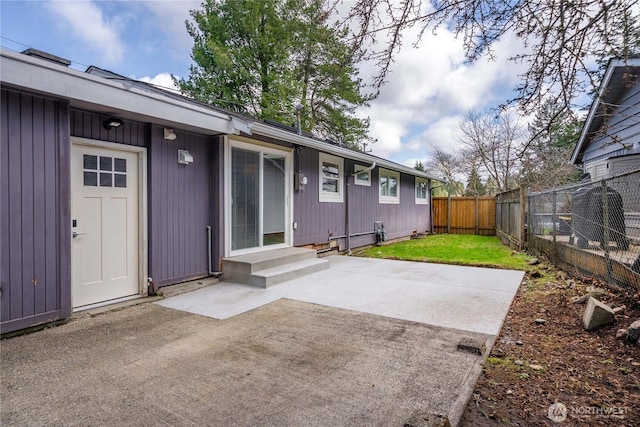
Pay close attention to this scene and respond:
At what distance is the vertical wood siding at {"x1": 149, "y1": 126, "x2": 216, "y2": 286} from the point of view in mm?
4555

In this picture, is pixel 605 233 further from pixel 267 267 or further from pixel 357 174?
pixel 357 174

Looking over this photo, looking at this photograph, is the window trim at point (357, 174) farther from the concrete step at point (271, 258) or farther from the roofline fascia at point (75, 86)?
the roofline fascia at point (75, 86)

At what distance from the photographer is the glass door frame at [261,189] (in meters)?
5.44

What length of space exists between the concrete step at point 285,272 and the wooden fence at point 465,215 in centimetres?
1041

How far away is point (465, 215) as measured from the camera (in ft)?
48.7

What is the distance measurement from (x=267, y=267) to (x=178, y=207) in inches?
66.3

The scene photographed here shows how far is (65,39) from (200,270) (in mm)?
6234

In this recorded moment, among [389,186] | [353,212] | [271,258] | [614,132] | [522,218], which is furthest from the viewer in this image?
[389,186]

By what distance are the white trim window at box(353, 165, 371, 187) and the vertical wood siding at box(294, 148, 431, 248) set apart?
0.43 ft

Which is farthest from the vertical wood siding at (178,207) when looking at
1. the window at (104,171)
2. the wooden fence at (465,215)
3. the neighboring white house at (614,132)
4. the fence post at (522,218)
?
the wooden fence at (465,215)

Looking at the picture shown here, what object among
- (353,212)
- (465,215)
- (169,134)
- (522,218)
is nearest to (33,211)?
(169,134)

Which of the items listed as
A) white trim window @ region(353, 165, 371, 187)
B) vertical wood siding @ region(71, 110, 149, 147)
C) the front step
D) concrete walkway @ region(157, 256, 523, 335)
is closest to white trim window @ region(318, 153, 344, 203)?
white trim window @ region(353, 165, 371, 187)

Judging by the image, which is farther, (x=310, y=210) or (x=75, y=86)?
(x=310, y=210)

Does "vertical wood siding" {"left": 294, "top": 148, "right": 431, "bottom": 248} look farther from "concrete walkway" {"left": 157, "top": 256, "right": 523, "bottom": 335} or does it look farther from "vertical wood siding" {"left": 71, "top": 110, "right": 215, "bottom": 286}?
"vertical wood siding" {"left": 71, "top": 110, "right": 215, "bottom": 286}
